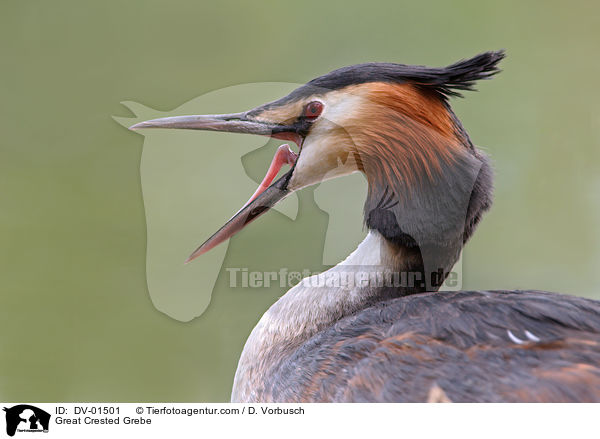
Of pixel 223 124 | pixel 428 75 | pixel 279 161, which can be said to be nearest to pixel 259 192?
pixel 279 161

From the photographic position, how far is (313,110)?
6.39 ft

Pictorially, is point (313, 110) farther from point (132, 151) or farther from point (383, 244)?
point (132, 151)

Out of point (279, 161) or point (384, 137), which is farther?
point (279, 161)

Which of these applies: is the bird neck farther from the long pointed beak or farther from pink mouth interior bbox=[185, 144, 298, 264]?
the long pointed beak

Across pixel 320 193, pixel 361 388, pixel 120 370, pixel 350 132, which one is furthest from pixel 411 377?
pixel 120 370

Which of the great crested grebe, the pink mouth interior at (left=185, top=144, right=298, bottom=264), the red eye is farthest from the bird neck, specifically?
the red eye

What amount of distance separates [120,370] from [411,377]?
2.83 metres

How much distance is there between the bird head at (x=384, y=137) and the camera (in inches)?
73.4

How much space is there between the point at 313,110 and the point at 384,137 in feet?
0.76

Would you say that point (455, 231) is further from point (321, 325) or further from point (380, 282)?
point (321, 325)

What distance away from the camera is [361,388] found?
1.57 metres

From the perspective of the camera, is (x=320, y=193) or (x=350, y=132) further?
(x=320, y=193)

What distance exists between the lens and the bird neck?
1919mm

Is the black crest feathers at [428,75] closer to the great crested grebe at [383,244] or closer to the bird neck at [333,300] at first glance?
the great crested grebe at [383,244]
